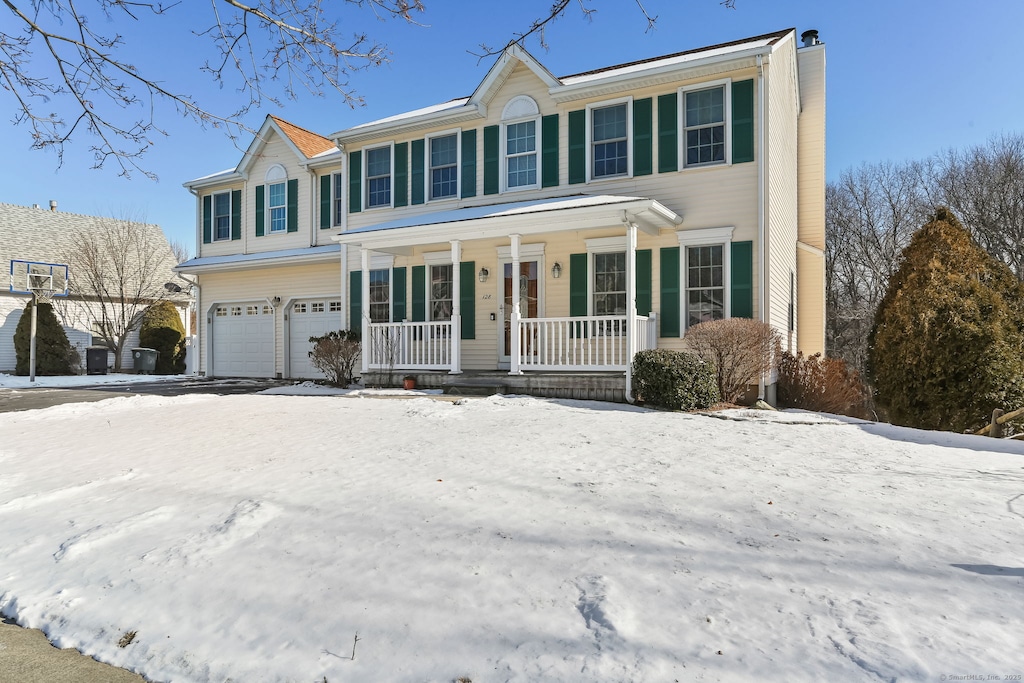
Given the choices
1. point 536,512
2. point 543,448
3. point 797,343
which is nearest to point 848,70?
point 797,343

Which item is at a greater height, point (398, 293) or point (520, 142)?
point (520, 142)

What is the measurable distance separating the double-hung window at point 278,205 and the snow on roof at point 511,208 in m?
5.54

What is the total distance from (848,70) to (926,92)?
3686 mm

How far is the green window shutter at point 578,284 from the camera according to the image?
11609 mm

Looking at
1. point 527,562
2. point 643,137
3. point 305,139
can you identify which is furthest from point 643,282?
point 305,139

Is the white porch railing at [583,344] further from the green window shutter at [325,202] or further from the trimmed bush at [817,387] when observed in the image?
the green window shutter at [325,202]

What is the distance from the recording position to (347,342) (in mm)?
12820

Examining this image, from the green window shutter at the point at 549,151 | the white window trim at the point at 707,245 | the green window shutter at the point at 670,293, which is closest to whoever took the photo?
the white window trim at the point at 707,245

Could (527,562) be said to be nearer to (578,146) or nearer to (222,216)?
(578,146)

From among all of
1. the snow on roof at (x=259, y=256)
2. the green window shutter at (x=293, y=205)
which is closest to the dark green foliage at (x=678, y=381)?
the snow on roof at (x=259, y=256)

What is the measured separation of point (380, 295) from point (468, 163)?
12.1 ft

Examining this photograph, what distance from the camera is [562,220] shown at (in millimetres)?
10227

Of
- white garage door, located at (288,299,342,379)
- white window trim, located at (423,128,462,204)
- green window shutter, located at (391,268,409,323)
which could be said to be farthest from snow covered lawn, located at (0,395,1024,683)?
white garage door, located at (288,299,342,379)

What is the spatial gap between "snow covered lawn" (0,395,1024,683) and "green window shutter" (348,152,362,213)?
9817 mm
